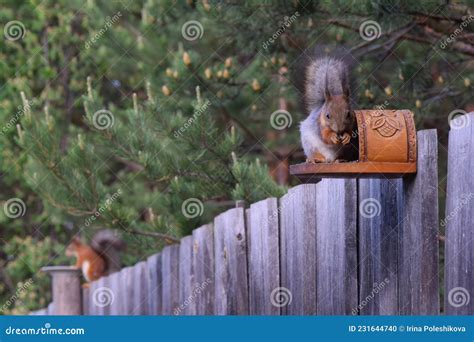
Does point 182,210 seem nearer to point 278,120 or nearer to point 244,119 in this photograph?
point 278,120

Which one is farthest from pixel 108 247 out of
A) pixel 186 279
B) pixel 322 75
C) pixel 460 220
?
pixel 460 220

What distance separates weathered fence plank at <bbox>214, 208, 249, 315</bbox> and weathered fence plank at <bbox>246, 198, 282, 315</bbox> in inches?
2.1

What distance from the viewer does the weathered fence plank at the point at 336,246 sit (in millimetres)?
3387

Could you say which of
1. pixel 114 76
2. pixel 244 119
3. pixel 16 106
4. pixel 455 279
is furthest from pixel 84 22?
pixel 455 279

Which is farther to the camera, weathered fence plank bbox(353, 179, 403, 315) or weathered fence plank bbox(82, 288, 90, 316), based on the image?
weathered fence plank bbox(82, 288, 90, 316)

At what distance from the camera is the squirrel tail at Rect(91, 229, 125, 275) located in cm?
856

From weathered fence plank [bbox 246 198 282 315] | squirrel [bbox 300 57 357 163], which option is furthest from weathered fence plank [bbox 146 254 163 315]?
squirrel [bbox 300 57 357 163]

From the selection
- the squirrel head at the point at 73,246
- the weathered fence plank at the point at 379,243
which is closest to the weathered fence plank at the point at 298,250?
the weathered fence plank at the point at 379,243

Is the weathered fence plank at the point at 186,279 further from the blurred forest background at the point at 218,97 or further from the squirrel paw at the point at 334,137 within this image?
the squirrel paw at the point at 334,137

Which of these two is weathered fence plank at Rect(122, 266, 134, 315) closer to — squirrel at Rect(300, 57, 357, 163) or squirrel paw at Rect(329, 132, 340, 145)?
squirrel at Rect(300, 57, 357, 163)

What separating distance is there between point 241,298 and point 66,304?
110 inches

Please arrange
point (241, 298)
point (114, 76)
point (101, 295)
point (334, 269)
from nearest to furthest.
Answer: point (334, 269) < point (241, 298) < point (101, 295) < point (114, 76)

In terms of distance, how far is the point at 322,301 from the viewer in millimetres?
3703

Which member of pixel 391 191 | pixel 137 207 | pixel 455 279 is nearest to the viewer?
pixel 455 279
